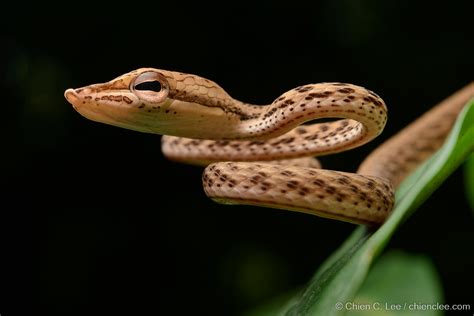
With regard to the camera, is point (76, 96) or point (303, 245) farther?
point (303, 245)

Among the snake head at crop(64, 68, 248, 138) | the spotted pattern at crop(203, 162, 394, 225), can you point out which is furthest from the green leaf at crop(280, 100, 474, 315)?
the snake head at crop(64, 68, 248, 138)

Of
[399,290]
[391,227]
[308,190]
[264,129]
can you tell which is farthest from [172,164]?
[391,227]

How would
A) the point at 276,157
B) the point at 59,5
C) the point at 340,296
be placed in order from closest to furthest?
the point at 340,296, the point at 276,157, the point at 59,5

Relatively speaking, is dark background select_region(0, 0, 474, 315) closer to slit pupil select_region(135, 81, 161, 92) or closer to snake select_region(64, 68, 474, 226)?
snake select_region(64, 68, 474, 226)

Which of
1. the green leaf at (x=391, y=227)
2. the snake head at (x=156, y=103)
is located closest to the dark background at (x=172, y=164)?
the snake head at (x=156, y=103)

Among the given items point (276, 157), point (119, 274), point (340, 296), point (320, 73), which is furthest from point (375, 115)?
point (119, 274)

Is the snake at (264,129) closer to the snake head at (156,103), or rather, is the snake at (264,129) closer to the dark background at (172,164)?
the snake head at (156,103)

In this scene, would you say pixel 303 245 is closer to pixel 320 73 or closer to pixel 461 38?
pixel 320 73
